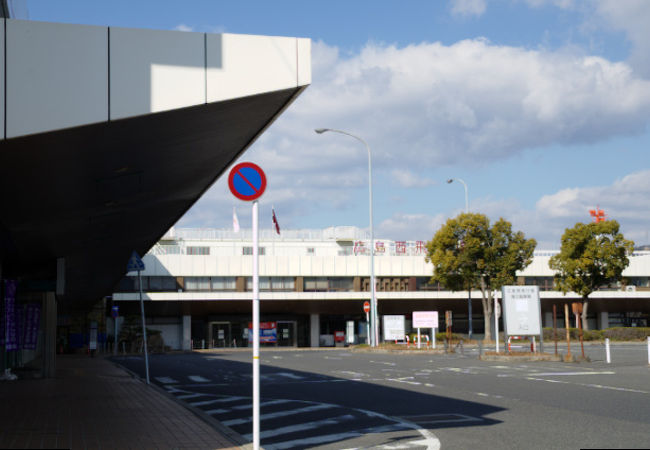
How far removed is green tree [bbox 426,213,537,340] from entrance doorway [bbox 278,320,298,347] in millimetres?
17527

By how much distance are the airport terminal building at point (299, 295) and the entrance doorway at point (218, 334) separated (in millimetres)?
86

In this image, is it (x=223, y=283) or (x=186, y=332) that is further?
(x=223, y=283)

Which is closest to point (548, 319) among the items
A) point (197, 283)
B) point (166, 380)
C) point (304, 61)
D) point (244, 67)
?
point (197, 283)

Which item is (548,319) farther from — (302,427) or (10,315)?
(302,427)

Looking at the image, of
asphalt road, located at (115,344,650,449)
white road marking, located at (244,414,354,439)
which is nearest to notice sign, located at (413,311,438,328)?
asphalt road, located at (115,344,650,449)

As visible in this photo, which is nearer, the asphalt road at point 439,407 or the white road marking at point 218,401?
the asphalt road at point 439,407

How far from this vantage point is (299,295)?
61969mm

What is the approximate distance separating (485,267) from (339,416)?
130 ft

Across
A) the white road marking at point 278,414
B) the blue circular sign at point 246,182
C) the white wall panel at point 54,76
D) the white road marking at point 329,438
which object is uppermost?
the white wall panel at point 54,76

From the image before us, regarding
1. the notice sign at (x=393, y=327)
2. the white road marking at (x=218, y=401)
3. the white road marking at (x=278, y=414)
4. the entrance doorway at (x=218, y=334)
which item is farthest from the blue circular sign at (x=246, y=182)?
the entrance doorway at (x=218, y=334)

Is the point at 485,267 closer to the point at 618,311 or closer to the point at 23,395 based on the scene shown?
the point at 618,311

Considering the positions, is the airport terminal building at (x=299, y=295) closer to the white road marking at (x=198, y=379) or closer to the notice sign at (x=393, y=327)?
the notice sign at (x=393, y=327)

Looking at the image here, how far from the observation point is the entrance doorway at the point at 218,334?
207 feet

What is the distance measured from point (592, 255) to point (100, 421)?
4644cm
